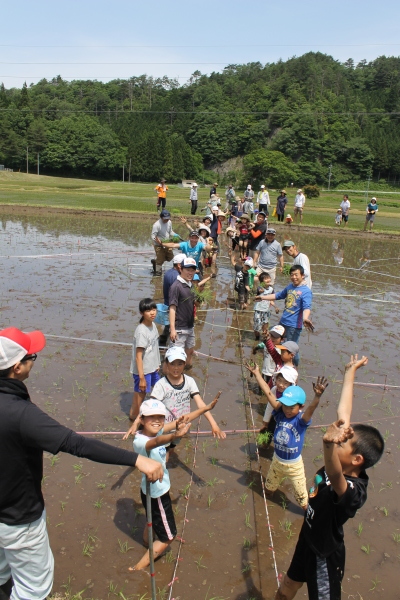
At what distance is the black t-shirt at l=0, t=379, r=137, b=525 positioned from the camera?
263 centimetres

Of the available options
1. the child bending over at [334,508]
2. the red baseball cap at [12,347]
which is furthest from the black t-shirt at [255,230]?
the red baseball cap at [12,347]

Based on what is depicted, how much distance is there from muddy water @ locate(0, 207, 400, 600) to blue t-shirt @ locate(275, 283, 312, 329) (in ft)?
3.59

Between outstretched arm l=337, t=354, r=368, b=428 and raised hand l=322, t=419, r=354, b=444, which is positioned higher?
raised hand l=322, t=419, r=354, b=444

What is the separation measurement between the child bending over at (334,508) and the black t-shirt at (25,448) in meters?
1.28

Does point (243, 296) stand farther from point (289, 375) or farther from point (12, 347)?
point (12, 347)

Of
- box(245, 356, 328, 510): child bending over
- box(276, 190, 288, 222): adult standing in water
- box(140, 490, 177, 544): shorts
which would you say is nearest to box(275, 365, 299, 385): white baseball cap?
box(245, 356, 328, 510): child bending over

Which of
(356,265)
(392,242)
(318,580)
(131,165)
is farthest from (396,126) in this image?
(318,580)

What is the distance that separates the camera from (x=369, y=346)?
32.4 ft

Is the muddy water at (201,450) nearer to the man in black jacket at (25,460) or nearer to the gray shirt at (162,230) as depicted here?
the man in black jacket at (25,460)

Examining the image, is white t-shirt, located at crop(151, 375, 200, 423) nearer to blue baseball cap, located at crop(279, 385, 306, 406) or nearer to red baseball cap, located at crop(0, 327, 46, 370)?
blue baseball cap, located at crop(279, 385, 306, 406)

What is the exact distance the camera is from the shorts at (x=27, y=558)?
9.28 feet

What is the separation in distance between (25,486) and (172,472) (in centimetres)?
281

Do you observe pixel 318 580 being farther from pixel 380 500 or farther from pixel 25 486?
pixel 380 500

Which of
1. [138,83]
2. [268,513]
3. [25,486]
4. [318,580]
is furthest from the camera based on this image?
[138,83]
